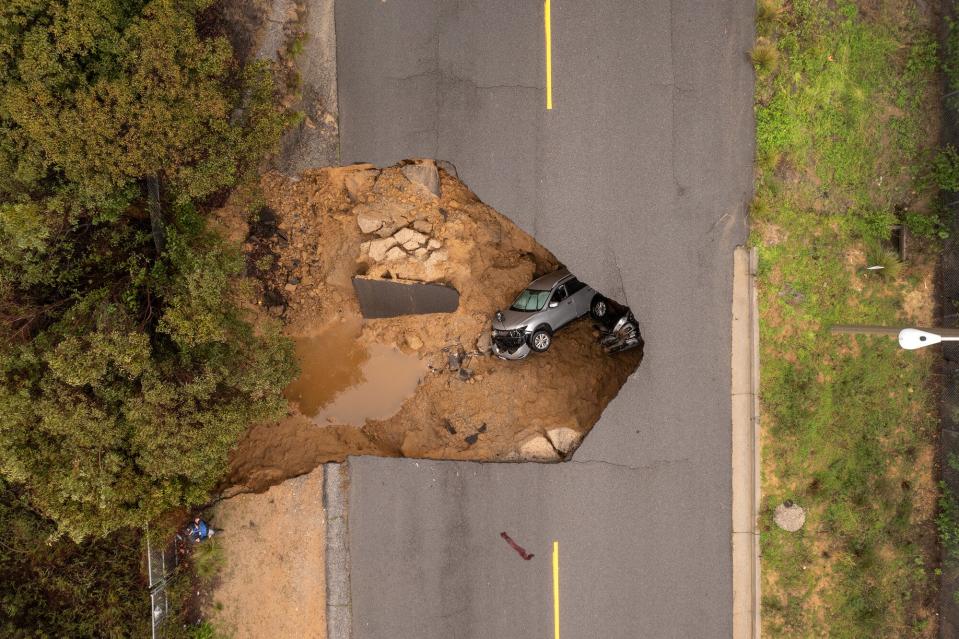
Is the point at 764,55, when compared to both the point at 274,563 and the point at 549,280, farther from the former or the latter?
the point at 274,563

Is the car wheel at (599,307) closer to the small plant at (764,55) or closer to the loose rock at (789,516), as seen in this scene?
the loose rock at (789,516)

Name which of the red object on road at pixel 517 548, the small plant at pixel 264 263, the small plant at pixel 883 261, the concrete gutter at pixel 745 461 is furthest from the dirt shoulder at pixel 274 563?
the small plant at pixel 883 261

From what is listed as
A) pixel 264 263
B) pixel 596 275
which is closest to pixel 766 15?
pixel 596 275

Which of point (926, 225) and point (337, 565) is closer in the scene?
point (926, 225)

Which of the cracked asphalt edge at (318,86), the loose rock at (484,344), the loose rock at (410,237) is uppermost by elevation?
the cracked asphalt edge at (318,86)

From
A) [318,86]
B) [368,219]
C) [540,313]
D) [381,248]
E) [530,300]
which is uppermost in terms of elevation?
[318,86]

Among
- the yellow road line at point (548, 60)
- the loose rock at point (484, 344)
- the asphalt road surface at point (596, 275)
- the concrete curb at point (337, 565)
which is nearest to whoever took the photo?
the asphalt road surface at point (596, 275)

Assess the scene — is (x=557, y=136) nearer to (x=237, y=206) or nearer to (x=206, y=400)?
(x=237, y=206)

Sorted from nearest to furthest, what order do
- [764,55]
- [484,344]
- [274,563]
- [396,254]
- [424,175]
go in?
[764,55] < [274,563] < [424,175] < [396,254] < [484,344]
